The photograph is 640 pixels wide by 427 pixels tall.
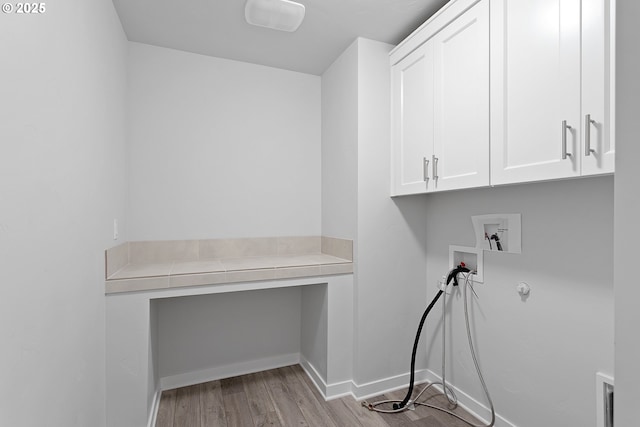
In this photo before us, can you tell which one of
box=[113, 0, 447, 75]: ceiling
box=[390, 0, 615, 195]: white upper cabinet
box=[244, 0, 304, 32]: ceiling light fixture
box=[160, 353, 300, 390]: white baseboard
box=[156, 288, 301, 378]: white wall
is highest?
box=[113, 0, 447, 75]: ceiling

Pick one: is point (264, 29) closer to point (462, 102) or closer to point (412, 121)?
point (412, 121)

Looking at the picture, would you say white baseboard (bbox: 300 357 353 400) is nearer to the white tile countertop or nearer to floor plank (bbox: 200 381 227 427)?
floor plank (bbox: 200 381 227 427)

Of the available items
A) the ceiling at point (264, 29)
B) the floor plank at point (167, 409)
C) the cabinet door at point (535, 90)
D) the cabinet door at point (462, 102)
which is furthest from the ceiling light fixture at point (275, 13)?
the floor plank at point (167, 409)

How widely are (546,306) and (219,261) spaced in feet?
6.29

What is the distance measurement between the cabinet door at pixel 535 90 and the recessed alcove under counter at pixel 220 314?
1158 mm

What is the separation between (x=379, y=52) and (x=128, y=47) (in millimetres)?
1676

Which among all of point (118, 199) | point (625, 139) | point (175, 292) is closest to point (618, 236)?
point (625, 139)

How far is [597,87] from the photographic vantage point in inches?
41.7

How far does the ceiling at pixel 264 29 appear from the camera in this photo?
5.81ft

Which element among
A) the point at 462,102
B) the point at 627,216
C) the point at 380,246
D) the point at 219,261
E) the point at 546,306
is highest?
the point at 462,102

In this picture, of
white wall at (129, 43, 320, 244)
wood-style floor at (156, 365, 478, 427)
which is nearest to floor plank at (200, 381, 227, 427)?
wood-style floor at (156, 365, 478, 427)

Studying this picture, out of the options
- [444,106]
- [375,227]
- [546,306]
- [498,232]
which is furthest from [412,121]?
[546,306]

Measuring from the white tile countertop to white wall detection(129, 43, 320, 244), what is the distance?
0.08 meters

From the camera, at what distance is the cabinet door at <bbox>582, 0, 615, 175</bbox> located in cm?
102
